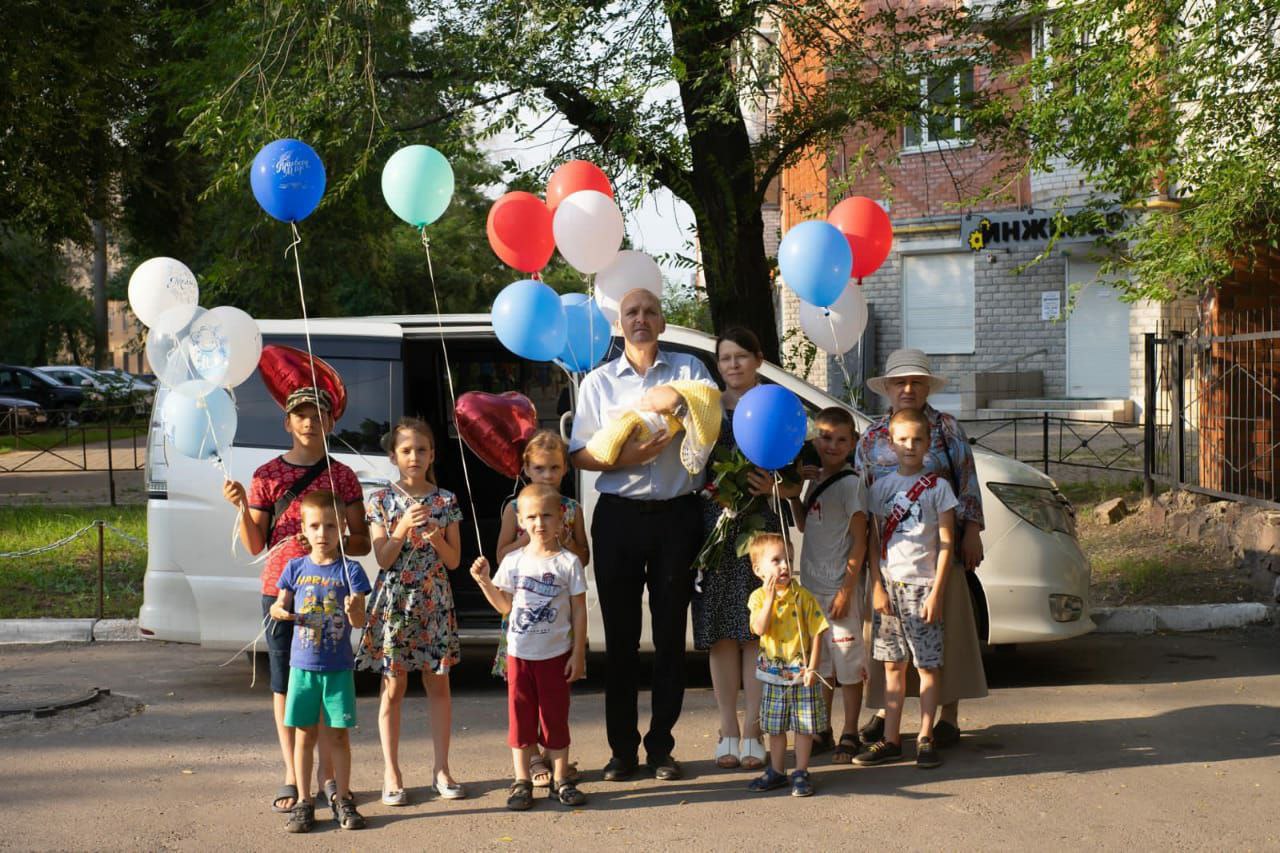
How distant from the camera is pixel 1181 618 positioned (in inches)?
339

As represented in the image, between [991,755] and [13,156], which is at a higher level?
[13,156]

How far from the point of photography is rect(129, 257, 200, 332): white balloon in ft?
17.3

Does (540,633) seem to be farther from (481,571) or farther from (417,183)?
(417,183)

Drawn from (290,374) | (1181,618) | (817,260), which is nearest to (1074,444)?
(1181,618)

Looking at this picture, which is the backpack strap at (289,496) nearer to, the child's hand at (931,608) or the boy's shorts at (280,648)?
the boy's shorts at (280,648)

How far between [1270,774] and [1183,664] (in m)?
2.29

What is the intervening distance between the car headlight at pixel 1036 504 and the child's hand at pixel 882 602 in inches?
56.9

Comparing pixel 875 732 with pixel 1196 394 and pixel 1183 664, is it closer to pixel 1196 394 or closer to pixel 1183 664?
pixel 1183 664

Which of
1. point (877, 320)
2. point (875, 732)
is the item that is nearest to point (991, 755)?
point (875, 732)

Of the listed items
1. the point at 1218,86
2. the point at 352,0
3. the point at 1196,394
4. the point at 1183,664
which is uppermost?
the point at 352,0

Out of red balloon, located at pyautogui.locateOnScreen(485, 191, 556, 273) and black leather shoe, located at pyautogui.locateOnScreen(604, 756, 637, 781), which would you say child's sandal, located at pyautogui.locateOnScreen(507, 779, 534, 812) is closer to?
black leather shoe, located at pyautogui.locateOnScreen(604, 756, 637, 781)

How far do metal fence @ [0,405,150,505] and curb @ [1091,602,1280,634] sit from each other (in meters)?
15.1

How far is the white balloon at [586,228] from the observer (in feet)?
18.5

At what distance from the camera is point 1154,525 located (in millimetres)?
10992
